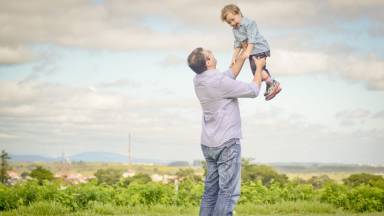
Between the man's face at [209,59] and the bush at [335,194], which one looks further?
the bush at [335,194]

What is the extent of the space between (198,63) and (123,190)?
6.09m

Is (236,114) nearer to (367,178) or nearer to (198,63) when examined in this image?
(198,63)

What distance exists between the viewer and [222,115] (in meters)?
5.60

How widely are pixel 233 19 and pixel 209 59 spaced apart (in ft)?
2.42

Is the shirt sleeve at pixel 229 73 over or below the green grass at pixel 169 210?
over

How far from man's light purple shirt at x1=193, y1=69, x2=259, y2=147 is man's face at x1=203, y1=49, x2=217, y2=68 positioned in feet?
0.22

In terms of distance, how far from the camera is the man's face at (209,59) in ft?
18.2

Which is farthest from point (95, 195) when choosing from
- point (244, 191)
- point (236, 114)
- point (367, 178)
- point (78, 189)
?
point (367, 178)

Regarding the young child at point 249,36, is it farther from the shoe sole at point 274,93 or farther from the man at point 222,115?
the man at point 222,115

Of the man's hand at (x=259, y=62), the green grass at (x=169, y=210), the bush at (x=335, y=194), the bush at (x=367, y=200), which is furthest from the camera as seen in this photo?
the bush at (x=335, y=194)

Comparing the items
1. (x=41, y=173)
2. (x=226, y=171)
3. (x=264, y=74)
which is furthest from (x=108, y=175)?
(x=226, y=171)

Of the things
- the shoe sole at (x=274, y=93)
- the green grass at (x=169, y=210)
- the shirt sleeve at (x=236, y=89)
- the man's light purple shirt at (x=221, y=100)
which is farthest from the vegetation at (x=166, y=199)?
the shirt sleeve at (x=236, y=89)

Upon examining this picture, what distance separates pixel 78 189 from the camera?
10.5m

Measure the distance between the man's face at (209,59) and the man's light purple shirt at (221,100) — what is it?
0.07 m
